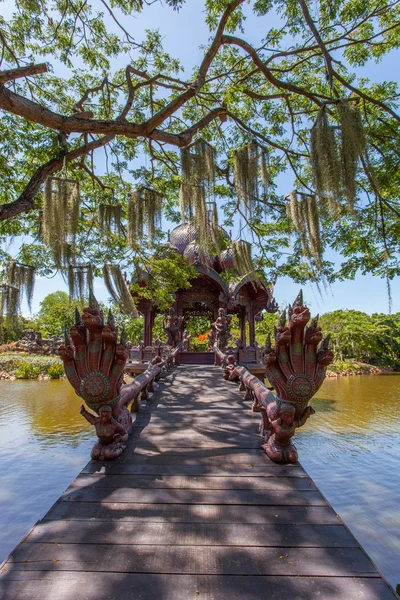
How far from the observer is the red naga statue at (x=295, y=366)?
2.80 metres

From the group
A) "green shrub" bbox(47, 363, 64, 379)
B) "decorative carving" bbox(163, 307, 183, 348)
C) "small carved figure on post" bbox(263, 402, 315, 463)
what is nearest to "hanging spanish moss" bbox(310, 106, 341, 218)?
"small carved figure on post" bbox(263, 402, 315, 463)

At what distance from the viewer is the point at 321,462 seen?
5.91 m

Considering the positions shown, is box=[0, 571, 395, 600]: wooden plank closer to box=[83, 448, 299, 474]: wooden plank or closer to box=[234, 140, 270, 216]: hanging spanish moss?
box=[83, 448, 299, 474]: wooden plank

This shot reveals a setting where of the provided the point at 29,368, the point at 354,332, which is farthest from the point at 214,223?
the point at 354,332

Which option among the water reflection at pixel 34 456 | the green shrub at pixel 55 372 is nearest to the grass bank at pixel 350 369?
the green shrub at pixel 55 372

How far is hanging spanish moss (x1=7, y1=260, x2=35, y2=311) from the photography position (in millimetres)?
4586

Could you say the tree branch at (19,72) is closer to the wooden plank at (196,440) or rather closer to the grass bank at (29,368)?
the wooden plank at (196,440)

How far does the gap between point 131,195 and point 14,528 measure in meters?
4.35

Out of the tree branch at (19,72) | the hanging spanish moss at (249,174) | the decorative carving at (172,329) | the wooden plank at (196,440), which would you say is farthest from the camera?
the decorative carving at (172,329)

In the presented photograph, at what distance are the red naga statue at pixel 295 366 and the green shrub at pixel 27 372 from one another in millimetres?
18944

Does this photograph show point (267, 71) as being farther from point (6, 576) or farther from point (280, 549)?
point (6, 576)

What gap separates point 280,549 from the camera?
1.87 metres

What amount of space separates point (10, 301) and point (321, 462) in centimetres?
580

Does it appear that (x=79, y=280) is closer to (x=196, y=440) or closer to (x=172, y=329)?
(x=196, y=440)
